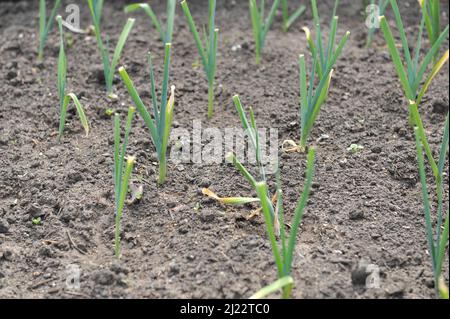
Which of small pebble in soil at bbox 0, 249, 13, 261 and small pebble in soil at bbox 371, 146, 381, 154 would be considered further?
small pebble in soil at bbox 371, 146, 381, 154

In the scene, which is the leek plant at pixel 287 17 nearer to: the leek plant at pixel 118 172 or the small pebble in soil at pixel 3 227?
the leek plant at pixel 118 172

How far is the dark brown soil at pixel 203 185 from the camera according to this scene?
209 cm

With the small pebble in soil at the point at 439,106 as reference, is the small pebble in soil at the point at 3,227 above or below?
below

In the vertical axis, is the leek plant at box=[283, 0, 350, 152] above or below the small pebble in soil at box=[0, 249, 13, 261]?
above

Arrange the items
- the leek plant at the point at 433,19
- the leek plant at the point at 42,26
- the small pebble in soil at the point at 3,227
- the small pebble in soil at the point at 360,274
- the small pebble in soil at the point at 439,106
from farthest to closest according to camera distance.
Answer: the leek plant at the point at 42,26 → the small pebble in soil at the point at 439,106 → the leek plant at the point at 433,19 → the small pebble in soil at the point at 3,227 → the small pebble in soil at the point at 360,274

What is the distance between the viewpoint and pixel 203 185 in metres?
2.46

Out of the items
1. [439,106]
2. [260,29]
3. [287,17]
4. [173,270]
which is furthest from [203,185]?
[287,17]

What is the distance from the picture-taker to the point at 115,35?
11.3ft

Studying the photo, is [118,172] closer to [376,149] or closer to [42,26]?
[376,149]

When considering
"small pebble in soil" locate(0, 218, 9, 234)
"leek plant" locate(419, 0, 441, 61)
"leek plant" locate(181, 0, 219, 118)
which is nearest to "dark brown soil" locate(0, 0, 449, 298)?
"small pebble in soil" locate(0, 218, 9, 234)

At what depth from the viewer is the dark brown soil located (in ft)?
6.86

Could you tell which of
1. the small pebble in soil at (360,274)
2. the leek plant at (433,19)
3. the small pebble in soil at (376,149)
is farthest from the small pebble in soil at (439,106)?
the small pebble in soil at (360,274)

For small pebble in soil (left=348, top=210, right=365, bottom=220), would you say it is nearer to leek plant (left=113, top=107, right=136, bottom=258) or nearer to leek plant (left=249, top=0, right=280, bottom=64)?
leek plant (left=113, top=107, right=136, bottom=258)
